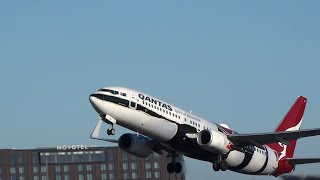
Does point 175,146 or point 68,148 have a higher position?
point 68,148

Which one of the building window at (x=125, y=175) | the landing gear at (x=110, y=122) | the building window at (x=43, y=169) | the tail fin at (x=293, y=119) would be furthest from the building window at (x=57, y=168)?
the landing gear at (x=110, y=122)

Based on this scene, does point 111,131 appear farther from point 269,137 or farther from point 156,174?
point 156,174

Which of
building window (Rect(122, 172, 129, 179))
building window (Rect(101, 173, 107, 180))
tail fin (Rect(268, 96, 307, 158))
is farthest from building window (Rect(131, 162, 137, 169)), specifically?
tail fin (Rect(268, 96, 307, 158))

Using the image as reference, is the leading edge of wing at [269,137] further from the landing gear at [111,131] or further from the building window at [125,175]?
the building window at [125,175]

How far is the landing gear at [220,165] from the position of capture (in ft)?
272

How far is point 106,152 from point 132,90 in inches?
3782

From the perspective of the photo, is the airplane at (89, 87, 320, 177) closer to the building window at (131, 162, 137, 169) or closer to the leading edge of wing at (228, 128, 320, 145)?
the leading edge of wing at (228, 128, 320, 145)

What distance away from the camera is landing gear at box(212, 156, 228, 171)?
82944mm

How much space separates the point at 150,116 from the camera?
76375 millimetres

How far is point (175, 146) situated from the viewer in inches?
3169

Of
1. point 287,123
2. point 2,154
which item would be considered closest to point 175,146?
point 287,123

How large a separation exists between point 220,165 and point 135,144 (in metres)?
8.08

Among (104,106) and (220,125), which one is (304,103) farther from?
(104,106)

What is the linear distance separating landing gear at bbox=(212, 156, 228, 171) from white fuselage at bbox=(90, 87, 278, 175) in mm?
654
